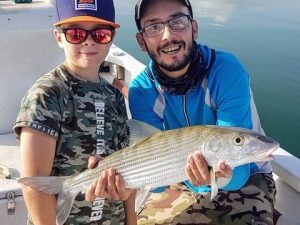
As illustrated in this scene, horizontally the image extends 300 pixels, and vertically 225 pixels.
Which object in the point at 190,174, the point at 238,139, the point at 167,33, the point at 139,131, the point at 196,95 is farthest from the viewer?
the point at 196,95

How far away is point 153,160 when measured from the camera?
2494 millimetres

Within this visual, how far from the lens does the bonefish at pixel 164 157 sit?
2316mm

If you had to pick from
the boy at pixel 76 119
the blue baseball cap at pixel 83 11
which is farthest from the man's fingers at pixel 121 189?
the blue baseball cap at pixel 83 11

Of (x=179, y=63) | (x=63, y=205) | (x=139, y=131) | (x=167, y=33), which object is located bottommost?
(x=63, y=205)

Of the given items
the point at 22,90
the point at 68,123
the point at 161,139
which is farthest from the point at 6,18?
the point at 161,139

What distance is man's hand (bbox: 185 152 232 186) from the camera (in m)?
2.35

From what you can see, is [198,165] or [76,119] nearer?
[198,165]

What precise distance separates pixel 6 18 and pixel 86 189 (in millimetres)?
2774

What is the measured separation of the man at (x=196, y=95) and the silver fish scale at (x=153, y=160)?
673 mm

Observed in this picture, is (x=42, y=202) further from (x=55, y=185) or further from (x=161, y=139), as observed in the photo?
(x=161, y=139)

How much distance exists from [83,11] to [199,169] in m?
1.22

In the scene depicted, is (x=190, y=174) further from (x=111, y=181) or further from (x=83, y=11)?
(x=83, y=11)

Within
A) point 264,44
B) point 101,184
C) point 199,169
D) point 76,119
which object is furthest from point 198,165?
point 264,44

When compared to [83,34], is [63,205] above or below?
below
